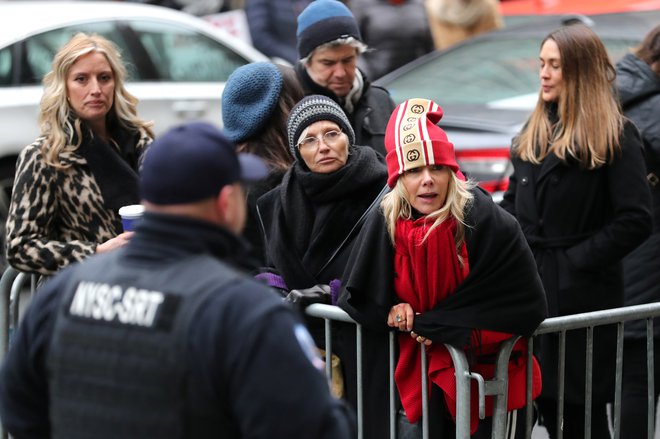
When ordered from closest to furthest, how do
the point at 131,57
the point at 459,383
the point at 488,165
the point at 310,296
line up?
Result: the point at 459,383 < the point at 310,296 < the point at 488,165 < the point at 131,57

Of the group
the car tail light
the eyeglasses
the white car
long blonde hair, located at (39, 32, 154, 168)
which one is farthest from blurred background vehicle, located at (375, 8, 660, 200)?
the eyeglasses

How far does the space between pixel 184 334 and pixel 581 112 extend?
8.74 feet

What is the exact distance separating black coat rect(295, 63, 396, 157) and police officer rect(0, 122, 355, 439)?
98.8 inches

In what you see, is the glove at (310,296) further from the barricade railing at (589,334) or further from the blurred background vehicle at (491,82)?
the blurred background vehicle at (491,82)

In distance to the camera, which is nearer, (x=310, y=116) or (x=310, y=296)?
(x=310, y=296)

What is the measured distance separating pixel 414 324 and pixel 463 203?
40 centimetres

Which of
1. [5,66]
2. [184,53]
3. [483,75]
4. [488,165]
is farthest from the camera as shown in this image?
[184,53]

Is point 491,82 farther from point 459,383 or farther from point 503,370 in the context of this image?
point 459,383

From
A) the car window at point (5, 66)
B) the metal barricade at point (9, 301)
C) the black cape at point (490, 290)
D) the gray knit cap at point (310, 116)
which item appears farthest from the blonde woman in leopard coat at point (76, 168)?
the car window at point (5, 66)

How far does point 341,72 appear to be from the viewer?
17.9 feet

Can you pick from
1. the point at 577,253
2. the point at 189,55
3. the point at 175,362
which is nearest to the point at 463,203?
the point at 577,253

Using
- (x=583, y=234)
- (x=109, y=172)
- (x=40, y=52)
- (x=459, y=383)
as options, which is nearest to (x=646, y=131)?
(x=583, y=234)

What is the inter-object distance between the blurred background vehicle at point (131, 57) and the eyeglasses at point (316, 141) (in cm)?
421

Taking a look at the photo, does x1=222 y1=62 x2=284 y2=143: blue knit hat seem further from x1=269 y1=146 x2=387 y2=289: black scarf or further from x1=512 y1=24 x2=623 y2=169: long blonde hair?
x1=512 y1=24 x2=623 y2=169: long blonde hair
